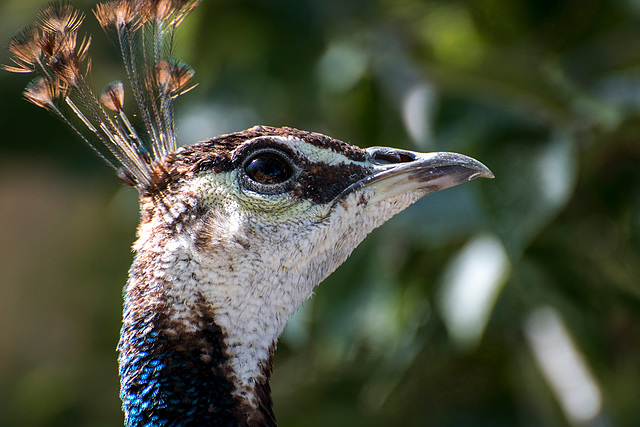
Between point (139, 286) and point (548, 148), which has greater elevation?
point (548, 148)

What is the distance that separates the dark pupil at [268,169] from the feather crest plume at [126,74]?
161 millimetres

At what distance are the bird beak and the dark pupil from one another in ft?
0.32

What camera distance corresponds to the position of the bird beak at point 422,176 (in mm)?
1141

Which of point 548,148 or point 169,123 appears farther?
→ point 548,148

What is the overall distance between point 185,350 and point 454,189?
3.02ft

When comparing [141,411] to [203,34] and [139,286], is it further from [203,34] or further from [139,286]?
[203,34]

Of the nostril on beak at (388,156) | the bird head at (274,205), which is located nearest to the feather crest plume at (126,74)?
the bird head at (274,205)

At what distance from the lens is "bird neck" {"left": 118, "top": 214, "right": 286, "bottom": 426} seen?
3.38 feet

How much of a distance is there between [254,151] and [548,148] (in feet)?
2.84

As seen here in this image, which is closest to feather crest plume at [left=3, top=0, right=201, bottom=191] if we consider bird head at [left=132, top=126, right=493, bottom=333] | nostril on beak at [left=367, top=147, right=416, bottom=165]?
bird head at [left=132, top=126, right=493, bottom=333]

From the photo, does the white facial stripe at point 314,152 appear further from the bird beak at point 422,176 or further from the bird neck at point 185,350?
the bird neck at point 185,350

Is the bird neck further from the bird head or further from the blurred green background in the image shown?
the blurred green background

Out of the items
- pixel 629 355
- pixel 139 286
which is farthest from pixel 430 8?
pixel 139 286

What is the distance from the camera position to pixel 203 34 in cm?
216
